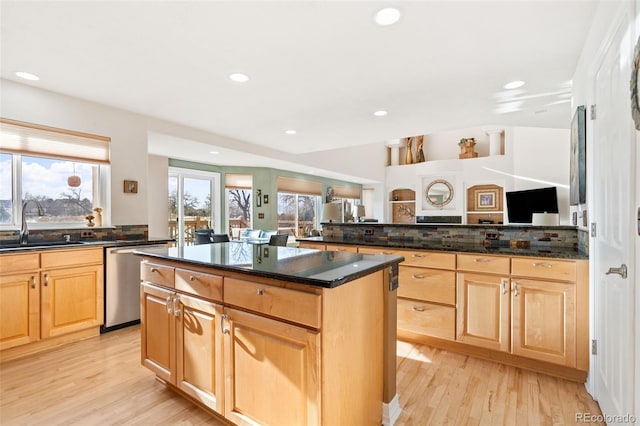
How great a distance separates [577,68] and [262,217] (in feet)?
20.5

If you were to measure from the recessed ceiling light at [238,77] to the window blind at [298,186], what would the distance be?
509 cm

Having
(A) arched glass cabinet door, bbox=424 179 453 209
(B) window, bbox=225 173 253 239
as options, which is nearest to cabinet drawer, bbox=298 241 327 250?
(B) window, bbox=225 173 253 239

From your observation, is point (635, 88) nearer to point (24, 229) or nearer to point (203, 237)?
point (24, 229)

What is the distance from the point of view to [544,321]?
7.45 ft

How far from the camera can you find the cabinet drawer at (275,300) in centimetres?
128

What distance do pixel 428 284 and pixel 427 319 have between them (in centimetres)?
31

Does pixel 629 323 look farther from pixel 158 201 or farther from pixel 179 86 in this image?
pixel 158 201

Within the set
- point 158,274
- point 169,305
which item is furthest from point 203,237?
point 169,305

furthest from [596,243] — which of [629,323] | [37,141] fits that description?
[37,141]

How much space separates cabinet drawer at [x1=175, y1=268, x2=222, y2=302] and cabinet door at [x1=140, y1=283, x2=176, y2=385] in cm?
12

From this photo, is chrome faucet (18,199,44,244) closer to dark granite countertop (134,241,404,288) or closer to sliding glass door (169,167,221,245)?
dark granite countertop (134,241,404,288)

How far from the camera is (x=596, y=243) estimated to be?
6.23 ft

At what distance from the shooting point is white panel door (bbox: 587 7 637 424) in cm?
131

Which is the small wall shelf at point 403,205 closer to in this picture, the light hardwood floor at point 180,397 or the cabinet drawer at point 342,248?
the cabinet drawer at point 342,248
